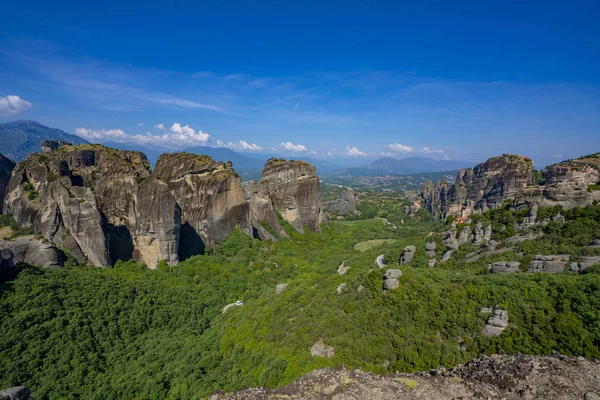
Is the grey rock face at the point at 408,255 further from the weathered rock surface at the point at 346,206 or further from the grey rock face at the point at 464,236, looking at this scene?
the weathered rock surface at the point at 346,206

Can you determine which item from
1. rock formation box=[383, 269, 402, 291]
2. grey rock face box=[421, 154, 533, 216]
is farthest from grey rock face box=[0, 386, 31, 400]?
grey rock face box=[421, 154, 533, 216]

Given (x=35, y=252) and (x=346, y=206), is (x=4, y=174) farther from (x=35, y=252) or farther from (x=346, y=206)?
(x=346, y=206)

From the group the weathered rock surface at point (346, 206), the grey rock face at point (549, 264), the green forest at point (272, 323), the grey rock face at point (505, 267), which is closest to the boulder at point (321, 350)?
the green forest at point (272, 323)

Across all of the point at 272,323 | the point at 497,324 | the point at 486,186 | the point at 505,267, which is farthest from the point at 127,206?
the point at 486,186

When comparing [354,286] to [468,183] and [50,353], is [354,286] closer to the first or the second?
[50,353]

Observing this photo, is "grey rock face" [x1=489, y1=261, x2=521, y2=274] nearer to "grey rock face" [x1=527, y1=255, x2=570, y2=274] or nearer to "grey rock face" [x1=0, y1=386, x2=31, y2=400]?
"grey rock face" [x1=527, y1=255, x2=570, y2=274]
